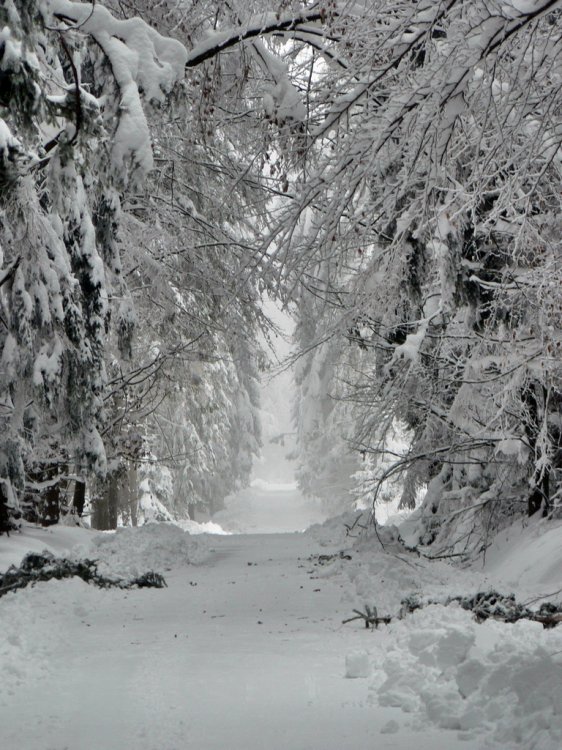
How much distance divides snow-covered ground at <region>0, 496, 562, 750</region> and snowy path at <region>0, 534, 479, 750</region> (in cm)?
2

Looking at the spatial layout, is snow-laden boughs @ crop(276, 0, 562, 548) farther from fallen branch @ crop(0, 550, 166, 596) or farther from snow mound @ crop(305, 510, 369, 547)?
fallen branch @ crop(0, 550, 166, 596)

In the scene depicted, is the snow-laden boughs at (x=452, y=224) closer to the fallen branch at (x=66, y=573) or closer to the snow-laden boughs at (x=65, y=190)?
the snow-laden boughs at (x=65, y=190)

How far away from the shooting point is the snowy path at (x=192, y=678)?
4.20 metres

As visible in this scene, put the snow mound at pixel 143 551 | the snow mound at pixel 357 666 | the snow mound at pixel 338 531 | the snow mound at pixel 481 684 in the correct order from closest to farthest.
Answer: the snow mound at pixel 481 684
the snow mound at pixel 357 666
the snow mound at pixel 143 551
the snow mound at pixel 338 531

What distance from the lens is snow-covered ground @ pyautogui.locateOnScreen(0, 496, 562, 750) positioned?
4.17 m

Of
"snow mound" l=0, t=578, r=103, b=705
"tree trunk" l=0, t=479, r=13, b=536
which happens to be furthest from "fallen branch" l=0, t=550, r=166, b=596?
"tree trunk" l=0, t=479, r=13, b=536

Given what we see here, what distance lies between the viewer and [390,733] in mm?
4188

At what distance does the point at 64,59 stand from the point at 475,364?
5351 mm

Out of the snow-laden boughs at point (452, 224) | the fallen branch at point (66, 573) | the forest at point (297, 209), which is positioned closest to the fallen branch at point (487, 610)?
the forest at point (297, 209)

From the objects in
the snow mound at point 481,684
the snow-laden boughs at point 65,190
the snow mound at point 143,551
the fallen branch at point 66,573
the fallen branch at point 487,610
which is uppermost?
the snow-laden boughs at point 65,190

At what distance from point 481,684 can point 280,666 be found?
70.4 inches

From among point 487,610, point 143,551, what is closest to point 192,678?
point 487,610

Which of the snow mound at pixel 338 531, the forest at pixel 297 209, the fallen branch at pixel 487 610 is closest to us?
the forest at pixel 297 209

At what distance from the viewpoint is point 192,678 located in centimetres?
547
